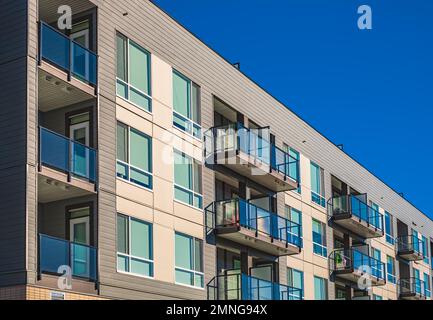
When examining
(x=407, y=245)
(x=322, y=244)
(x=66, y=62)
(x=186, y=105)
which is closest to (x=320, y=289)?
(x=322, y=244)

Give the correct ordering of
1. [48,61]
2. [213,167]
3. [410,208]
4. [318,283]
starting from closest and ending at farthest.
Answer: [48,61] < [213,167] < [318,283] < [410,208]

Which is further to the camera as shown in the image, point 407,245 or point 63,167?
point 407,245

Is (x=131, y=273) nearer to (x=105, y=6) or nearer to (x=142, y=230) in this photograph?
(x=142, y=230)

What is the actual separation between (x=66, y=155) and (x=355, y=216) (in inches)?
971

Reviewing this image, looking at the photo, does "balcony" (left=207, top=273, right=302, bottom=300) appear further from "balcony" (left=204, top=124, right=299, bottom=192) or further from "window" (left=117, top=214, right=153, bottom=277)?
"balcony" (left=204, top=124, right=299, bottom=192)

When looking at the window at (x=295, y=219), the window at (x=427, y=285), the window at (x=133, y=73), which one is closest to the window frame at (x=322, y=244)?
the window at (x=295, y=219)

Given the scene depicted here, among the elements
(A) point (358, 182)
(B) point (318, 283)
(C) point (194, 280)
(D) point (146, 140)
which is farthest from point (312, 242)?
(D) point (146, 140)

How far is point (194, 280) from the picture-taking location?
28094mm

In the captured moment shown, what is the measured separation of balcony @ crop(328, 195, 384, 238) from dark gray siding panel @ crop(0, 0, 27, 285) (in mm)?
24703

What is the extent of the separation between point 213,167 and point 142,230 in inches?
236

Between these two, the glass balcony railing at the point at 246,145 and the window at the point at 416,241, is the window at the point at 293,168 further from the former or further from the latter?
the window at the point at 416,241

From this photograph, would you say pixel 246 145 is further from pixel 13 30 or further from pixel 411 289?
pixel 411 289

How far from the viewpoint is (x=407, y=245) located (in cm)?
5531

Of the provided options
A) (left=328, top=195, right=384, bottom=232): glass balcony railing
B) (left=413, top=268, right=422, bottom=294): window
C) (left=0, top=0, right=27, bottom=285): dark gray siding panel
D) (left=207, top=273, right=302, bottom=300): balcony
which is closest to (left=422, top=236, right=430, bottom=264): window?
(left=413, top=268, right=422, bottom=294): window
